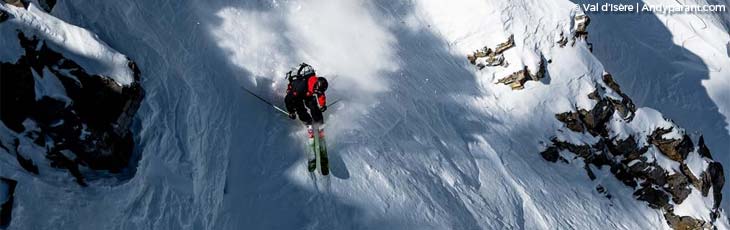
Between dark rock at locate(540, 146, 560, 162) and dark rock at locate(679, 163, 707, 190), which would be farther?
dark rock at locate(679, 163, 707, 190)

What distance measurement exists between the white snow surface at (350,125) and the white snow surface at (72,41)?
2.34ft

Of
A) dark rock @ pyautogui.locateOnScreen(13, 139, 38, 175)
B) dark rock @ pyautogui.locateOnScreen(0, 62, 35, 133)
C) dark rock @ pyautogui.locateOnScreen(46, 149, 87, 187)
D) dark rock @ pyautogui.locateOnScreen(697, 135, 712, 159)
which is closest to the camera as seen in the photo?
dark rock @ pyautogui.locateOnScreen(13, 139, 38, 175)

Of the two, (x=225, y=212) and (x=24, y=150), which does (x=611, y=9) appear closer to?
(x=225, y=212)

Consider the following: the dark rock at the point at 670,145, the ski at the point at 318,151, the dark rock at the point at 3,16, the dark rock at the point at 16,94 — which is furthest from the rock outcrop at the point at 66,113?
the dark rock at the point at 670,145

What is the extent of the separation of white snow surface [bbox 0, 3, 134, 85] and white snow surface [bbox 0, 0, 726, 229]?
0.71 metres

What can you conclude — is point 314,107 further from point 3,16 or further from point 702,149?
point 702,149

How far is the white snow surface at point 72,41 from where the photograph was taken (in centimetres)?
1053

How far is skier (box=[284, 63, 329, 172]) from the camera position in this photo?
14211mm

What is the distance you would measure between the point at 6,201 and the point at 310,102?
687 cm

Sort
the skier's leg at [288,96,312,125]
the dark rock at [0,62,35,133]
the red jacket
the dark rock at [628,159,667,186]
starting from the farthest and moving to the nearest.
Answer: the dark rock at [628,159,667,186] → the skier's leg at [288,96,312,125] → the red jacket → the dark rock at [0,62,35,133]

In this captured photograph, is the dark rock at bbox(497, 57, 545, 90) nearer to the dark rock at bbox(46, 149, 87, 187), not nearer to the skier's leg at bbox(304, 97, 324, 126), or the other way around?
the skier's leg at bbox(304, 97, 324, 126)

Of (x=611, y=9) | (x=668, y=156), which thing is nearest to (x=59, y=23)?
(x=668, y=156)

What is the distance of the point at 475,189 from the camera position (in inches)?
767

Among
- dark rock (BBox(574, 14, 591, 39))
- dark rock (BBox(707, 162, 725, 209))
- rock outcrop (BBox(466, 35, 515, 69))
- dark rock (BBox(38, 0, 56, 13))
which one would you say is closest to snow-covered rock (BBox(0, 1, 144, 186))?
dark rock (BBox(38, 0, 56, 13))
